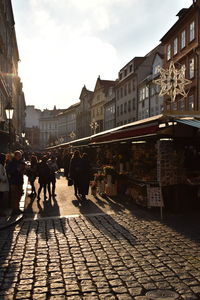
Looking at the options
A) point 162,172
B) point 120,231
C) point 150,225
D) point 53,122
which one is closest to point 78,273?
point 120,231

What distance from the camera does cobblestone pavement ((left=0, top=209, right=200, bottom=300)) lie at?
14.4 feet

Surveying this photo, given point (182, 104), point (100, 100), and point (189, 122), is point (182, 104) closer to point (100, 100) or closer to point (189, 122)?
point (189, 122)

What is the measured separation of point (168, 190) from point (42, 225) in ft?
13.9

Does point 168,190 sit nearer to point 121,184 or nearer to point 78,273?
point 121,184

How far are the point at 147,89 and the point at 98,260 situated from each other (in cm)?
3939

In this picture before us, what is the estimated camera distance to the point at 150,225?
8219 mm

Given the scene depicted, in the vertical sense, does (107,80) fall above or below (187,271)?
above

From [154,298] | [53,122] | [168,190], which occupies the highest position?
[53,122]

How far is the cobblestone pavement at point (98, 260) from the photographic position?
440cm

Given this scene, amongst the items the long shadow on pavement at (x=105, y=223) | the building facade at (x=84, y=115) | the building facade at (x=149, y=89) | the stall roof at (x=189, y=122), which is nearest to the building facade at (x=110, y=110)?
the building facade at (x=149, y=89)

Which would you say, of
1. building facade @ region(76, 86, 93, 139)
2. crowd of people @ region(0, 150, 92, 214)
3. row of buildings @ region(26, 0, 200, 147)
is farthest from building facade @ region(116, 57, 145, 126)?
crowd of people @ region(0, 150, 92, 214)

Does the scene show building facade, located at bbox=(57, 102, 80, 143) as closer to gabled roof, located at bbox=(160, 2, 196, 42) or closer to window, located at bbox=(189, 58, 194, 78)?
gabled roof, located at bbox=(160, 2, 196, 42)

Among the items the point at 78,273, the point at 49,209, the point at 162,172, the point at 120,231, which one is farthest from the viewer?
the point at 49,209

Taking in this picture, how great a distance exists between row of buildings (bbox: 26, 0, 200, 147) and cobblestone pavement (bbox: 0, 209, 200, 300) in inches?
179
